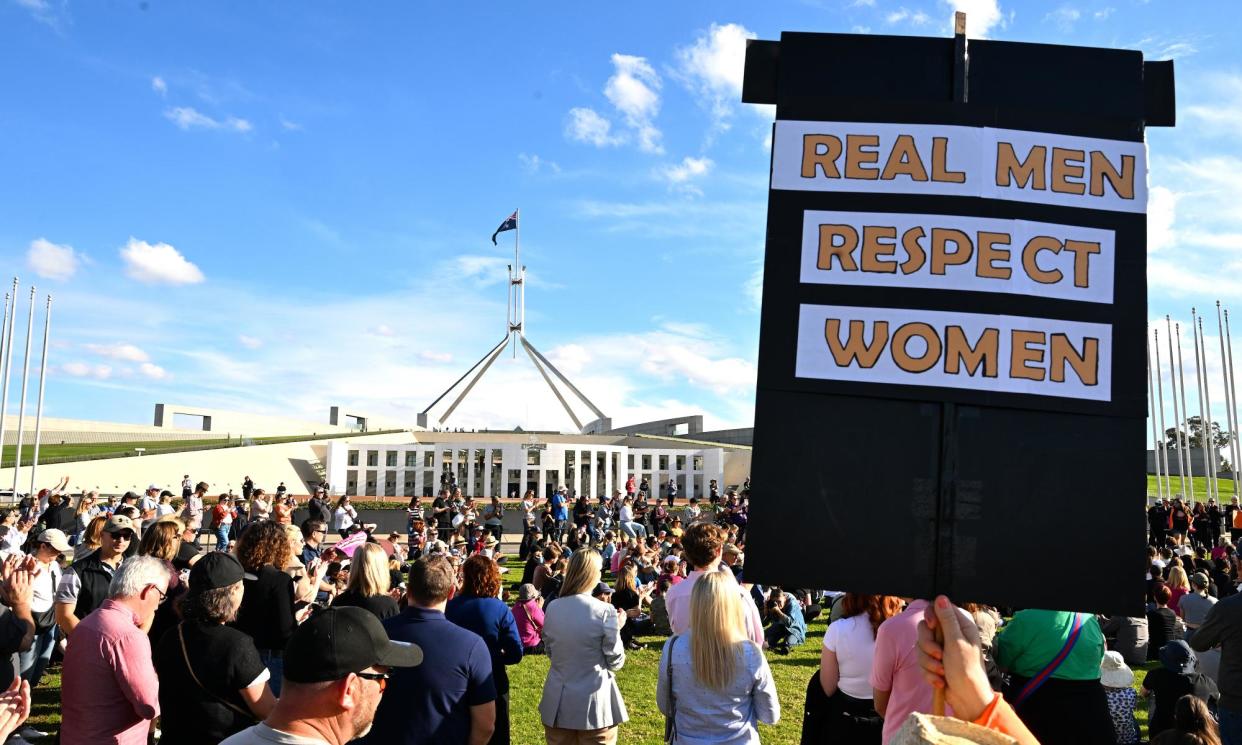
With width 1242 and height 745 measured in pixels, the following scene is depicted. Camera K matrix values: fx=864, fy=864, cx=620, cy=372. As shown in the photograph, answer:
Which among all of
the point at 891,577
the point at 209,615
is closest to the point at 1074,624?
the point at 891,577

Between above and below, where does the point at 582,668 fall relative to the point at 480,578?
below

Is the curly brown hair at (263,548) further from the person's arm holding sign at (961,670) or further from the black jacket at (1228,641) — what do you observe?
the black jacket at (1228,641)

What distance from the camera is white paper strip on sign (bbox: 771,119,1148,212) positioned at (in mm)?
2510

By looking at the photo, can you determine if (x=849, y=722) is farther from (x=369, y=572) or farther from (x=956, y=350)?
(x=369, y=572)

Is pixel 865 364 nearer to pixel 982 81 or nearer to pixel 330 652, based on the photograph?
pixel 982 81

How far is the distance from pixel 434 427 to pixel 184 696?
212 feet

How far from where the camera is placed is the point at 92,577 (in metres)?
6.07

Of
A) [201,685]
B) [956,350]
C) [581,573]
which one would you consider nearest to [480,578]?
[581,573]

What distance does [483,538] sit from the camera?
17.4 metres

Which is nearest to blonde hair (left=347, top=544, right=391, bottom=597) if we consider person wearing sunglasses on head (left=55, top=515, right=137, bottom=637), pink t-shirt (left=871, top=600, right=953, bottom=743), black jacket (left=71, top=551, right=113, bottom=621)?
person wearing sunglasses on head (left=55, top=515, right=137, bottom=637)

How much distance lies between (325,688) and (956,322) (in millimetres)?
1954

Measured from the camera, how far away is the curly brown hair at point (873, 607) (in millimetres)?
4023

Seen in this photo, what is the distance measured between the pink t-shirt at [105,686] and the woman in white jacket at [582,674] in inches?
75.1

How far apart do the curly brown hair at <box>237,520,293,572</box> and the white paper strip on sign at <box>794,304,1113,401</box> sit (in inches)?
150
